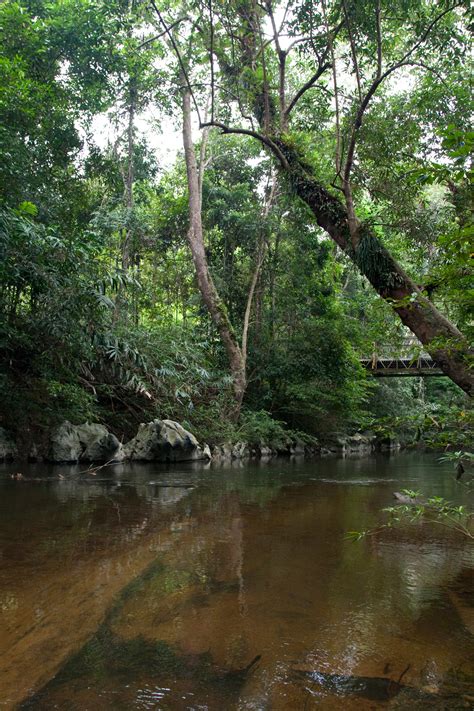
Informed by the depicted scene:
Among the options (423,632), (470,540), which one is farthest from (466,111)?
(423,632)

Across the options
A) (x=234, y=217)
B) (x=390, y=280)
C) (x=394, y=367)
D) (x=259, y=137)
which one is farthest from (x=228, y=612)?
Result: (x=394, y=367)

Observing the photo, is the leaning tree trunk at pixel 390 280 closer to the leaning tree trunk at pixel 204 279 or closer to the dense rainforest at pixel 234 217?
the dense rainforest at pixel 234 217

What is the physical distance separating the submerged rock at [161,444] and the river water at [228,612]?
595 centimetres

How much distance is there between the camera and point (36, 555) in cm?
335

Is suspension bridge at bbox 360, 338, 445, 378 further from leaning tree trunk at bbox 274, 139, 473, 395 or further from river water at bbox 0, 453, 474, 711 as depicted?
river water at bbox 0, 453, 474, 711

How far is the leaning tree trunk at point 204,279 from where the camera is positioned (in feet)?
48.4

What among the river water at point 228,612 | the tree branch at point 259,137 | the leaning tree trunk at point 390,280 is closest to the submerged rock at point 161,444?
the river water at point 228,612

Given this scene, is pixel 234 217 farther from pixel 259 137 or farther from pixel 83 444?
pixel 259 137

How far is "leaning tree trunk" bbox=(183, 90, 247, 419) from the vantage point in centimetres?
1477

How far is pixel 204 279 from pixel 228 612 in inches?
505

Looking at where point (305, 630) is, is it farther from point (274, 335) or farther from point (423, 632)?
point (274, 335)

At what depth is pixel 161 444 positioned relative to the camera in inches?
439

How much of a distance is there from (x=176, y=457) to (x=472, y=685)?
9.97m

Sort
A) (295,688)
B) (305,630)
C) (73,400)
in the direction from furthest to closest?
(73,400)
(305,630)
(295,688)
